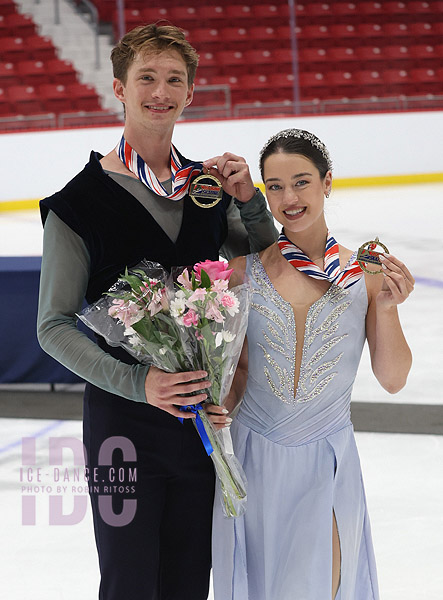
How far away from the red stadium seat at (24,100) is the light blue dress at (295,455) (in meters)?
10.8

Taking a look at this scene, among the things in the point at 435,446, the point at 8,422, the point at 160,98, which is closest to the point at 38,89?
the point at 8,422

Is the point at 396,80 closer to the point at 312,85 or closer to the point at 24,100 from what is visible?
the point at 312,85

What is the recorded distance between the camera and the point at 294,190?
1893 mm

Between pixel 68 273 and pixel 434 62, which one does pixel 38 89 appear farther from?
pixel 68 273

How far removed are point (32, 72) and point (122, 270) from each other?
41.2 ft

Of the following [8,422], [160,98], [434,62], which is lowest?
[8,422]

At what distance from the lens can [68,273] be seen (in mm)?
1779

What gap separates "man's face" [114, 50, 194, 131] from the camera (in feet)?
6.06

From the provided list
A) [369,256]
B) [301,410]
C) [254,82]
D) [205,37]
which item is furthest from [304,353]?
[205,37]

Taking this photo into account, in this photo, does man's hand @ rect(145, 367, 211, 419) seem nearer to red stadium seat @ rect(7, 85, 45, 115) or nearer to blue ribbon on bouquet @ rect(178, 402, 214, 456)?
blue ribbon on bouquet @ rect(178, 402, 214, 456)

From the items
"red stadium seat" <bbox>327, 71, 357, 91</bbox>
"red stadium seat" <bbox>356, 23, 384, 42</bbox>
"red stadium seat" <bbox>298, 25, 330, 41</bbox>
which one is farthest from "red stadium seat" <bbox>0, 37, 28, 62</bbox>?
"red stadium seat" <bbox>356, 23, 384, 42</bbox>

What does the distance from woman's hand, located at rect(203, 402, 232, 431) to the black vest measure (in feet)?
1.08

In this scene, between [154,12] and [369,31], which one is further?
[369,31]

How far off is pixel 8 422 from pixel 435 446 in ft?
6.73
